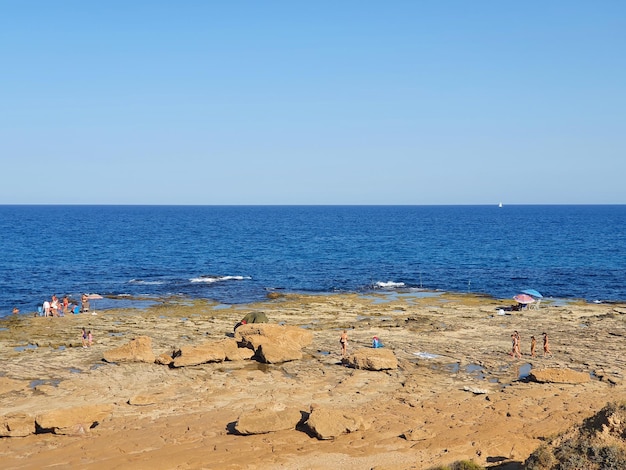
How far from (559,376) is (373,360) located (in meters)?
8.60

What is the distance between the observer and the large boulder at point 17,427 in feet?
70.1

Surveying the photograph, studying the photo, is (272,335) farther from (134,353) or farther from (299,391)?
(299,391)

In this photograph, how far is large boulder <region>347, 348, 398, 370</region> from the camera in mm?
29531

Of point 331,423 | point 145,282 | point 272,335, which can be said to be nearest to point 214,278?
point 145,282

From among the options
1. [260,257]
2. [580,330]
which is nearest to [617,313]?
[580,330]

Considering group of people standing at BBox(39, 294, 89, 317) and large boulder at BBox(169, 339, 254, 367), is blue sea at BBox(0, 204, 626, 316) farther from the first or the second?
large boulder at BBox(169, 339, 254, 367)

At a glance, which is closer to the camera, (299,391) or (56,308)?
(299,391)

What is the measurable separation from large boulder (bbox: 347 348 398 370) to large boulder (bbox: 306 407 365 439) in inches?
303

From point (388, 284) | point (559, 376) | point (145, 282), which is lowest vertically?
point (145, 282)

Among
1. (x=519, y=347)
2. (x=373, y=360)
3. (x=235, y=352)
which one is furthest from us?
(x=519, y=347)

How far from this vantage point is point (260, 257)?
293 ft

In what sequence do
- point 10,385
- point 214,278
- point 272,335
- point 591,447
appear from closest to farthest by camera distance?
point 591,447, point 10,385, point 272,335, point 214,278

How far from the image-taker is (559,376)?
27.6 m

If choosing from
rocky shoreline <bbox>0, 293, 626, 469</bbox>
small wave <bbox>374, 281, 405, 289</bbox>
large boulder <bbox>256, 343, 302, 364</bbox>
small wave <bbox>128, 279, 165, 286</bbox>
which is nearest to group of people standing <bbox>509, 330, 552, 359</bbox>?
rocky shoreline <bbox>0, 293, 626, 469</bbox>
